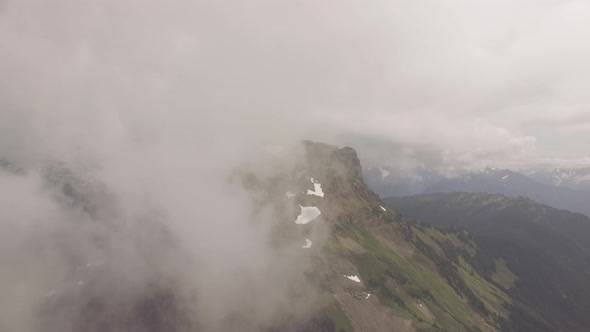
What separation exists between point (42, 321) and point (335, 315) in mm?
143217

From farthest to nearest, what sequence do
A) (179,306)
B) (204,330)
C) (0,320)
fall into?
(179,306), (204,330), (0,320)

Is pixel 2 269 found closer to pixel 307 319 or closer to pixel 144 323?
pixel 144 323

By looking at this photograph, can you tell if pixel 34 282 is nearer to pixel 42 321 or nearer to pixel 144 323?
pixel 42 321

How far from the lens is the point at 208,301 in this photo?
195375 mm

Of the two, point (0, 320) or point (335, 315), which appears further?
point (335, 315)

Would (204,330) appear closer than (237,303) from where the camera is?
Yes

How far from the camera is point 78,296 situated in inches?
7028

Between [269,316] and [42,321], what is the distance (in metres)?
107

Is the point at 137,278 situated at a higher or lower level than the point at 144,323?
higher

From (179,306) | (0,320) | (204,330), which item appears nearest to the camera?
(0,320)

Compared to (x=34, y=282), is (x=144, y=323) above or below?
below

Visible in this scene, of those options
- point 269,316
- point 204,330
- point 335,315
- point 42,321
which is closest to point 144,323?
point 204,330

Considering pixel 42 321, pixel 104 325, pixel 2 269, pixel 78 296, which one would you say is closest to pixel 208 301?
pixel 104 325

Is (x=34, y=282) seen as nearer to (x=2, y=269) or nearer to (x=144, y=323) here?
(x=2, y=269)
